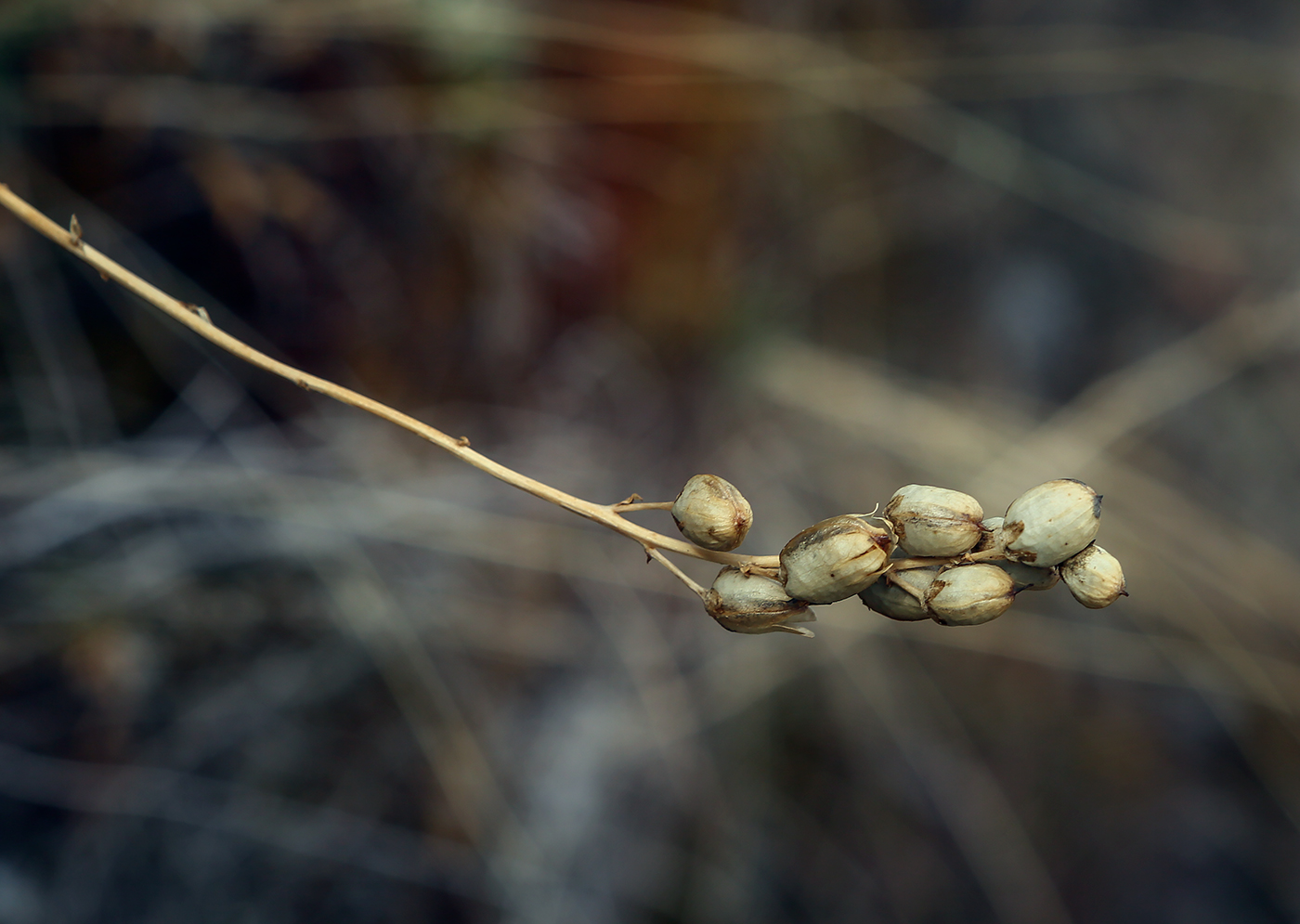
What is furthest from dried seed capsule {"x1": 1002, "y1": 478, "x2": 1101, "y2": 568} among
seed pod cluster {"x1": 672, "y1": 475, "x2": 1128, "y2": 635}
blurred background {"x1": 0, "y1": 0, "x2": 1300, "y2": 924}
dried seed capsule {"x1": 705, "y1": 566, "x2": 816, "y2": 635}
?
blurred background {"x1": 0, "y1": 0, "x2": 1300, "y2": 924}

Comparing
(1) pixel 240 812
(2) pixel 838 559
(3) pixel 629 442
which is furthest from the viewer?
(3) pixel 629 442

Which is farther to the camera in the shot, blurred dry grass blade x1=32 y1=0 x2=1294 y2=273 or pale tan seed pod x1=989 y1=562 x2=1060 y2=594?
blurred dry grass blade x1=32 y1=0 x2=1294 y2=273

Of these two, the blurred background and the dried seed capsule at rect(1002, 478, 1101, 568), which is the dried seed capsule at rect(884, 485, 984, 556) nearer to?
the dried seed capsule at rect(1002, 478, 1101, 568)

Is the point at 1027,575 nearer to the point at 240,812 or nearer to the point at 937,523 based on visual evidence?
the point at 937,523

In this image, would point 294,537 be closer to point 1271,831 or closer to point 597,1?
point 597,1

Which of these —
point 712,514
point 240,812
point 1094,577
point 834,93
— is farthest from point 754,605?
point 834,93

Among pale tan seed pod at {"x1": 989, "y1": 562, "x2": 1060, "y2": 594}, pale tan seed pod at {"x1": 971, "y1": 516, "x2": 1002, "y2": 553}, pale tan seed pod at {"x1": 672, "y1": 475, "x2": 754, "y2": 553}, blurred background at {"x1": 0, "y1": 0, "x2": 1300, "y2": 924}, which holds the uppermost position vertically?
blurred background at {"x1": 0, "y1": 0, "x2": 1300, "y2": 924}

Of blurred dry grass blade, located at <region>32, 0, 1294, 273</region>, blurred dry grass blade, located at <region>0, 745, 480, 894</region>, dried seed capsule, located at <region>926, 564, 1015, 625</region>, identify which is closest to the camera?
dried seed capsule, located at <region>926, 564, 1015, 625</region>
